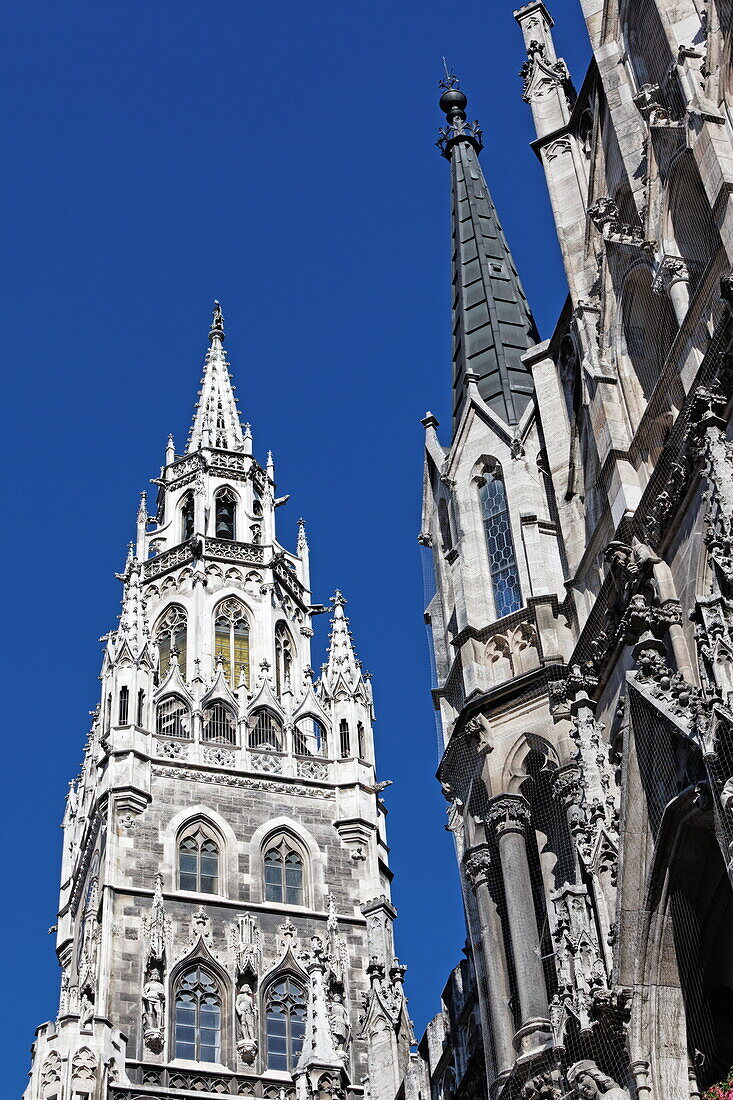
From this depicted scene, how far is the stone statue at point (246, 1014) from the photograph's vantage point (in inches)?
1481

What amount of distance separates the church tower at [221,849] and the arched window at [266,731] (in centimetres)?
5

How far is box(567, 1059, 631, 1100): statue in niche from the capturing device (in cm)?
1575

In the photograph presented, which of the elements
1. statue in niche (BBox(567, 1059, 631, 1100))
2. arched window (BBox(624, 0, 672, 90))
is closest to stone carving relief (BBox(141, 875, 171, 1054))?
statue in niche (BBox(567, 1059, 631, 1100))

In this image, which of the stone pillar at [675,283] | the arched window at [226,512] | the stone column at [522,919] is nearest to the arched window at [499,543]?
the stone column at [522,919]

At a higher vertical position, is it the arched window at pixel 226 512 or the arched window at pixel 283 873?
the arched window at pixel 226 512

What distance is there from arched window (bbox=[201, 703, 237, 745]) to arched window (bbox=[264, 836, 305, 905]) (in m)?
3.35

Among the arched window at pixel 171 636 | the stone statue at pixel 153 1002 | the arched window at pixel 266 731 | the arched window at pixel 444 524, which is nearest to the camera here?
the arched window at pixel 444 524

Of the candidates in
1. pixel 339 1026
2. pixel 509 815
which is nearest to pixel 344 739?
pixel 339 1026

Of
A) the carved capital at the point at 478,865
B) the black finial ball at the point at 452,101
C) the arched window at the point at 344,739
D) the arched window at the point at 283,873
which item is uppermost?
the black finial ball at the point at 452,101

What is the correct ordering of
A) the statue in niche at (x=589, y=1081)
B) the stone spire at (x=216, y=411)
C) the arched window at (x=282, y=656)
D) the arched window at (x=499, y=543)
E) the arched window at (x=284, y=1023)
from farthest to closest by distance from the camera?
the stone spire at (x=216, y=411)
the arched window at (x=282, y=656)
the arched window at (x=284, y=1023)
the arched window at (x=499, y=543)
the statue in niche at (x=589, y=1081)

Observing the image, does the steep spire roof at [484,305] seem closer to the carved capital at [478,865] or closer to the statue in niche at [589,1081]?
the carved capital at [478,865]

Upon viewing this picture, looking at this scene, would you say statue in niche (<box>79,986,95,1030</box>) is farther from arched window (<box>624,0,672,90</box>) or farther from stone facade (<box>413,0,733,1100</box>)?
arched window (<box>624,0,672,90</box>)

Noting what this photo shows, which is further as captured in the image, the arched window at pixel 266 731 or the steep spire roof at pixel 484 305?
the arched window at pixel 266 731

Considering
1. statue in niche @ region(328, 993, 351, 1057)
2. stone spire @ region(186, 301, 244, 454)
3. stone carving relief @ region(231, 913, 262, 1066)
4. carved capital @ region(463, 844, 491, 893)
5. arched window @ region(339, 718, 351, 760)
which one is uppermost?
stone spire @ region(186, 301, 244, 454)
